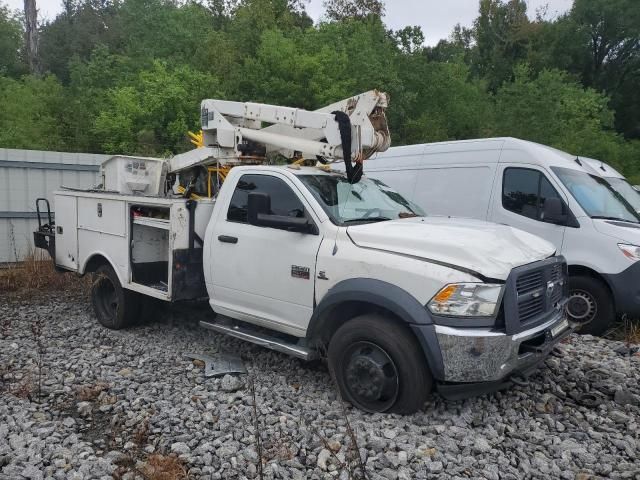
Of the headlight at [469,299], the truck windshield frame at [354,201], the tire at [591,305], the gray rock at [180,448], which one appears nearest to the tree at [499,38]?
the tire at [591,305]

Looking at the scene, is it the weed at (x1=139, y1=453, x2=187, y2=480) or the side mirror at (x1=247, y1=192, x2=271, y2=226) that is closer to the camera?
the weed at (x1=139, y1=453, x2=187, y2=480)

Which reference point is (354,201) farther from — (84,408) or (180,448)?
(84,408)

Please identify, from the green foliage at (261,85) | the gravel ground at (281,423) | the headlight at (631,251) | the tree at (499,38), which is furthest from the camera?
the tree at (499,38)

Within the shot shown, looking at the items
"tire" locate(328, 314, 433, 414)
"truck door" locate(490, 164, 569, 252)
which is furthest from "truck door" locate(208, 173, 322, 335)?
"truck door" locate(490, 164, 569, 252)

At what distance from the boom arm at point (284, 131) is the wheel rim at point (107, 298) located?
65.5 inches

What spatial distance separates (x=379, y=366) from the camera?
4.09 m

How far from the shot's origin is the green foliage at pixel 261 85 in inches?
600

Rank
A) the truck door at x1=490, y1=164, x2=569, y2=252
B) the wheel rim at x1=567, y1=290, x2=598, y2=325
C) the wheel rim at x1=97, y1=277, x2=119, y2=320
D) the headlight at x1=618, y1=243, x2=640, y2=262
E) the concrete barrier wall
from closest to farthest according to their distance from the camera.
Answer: the headlight at x1=618, y1=243, x2=640, y2=262
the wheel rim at x1=567, y1=290, x2=598, y2=325
the wheel rim at x1=97, y1=277, x2=119, y2=320
the truck door at x1=490, y1=164, x2=569, y2=252
the concrete barrier wall

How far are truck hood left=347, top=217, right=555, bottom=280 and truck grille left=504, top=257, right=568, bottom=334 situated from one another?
0.08 m

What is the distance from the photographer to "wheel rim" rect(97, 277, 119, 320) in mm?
6602

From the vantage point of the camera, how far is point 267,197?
477 centimetres

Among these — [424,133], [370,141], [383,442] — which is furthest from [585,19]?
[383,442]

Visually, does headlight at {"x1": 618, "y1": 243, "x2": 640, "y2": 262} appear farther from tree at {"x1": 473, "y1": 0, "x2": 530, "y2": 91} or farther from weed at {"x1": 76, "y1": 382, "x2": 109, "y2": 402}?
tree at {"x1": 473, "y1": 0, "x2": 530, "y2": 91}

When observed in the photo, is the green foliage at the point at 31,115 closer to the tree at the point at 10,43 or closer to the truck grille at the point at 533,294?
the tree at the point at 10,43
